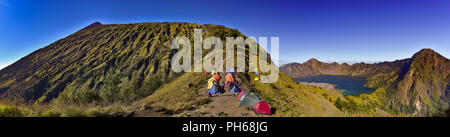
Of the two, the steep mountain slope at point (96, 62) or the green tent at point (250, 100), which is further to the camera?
the steep mountain slope at point (96, 62)

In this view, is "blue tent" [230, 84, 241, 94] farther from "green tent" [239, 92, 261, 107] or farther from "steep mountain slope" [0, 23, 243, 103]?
"steep mountain slope" [0, 23, 243, 103]

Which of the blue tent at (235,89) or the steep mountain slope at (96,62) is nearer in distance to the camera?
the blue tent at (235,89)

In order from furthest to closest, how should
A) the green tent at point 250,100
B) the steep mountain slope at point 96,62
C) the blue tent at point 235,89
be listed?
the steep mountain slope at point 96,62, the blue tent at point 235,89, the green tent at point 250,100

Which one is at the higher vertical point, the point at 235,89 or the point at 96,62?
the point at 96,62

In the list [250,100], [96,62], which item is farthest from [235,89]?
[96,62]

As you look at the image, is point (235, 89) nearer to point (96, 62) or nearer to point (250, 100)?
point (250, 100)

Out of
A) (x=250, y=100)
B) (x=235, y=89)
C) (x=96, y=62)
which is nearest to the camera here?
(x=250, y=100)

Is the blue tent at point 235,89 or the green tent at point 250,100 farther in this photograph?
the blue tent at point 235,89

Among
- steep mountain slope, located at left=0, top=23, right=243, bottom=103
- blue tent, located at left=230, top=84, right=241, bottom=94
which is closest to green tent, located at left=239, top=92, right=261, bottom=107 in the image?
blue tent, located at left=230, top=84, right=241, bottom=94

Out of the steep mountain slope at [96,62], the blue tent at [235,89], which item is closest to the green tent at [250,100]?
the blue tent at [235,89]

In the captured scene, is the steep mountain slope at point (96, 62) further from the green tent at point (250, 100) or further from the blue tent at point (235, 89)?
the green tent at point (250, 100)

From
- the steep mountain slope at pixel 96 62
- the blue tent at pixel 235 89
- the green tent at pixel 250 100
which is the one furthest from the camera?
the steep mountain slope at pixel 96 62
